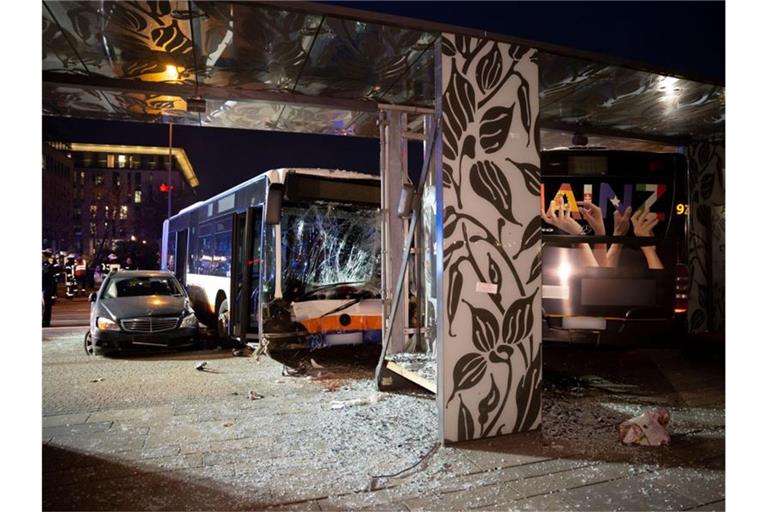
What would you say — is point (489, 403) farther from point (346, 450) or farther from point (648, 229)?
point (648, 229)

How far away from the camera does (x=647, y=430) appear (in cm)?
500

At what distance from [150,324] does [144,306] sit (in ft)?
1.56

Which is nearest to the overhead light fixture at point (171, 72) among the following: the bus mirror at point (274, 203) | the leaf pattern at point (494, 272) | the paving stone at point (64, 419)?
the bus mirror at point (274, 203)

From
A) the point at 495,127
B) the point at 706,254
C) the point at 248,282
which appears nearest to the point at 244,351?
the point at 248,282

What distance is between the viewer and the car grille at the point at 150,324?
30.8 ft

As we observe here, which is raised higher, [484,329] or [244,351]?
[484,329]

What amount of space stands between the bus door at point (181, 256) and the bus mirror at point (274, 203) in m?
7.10

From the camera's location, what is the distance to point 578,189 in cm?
761

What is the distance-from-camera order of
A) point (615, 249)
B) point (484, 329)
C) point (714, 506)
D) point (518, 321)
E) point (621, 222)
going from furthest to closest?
1. point (621, 222)
2. point (615, 249)
3. point (518, 321)
4. point (484, 329)
5. point (714, 506)

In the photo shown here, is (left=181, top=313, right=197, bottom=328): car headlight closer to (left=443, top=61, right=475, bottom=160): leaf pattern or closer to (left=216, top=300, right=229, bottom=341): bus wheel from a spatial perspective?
(left=216, top=300, right=229, bottom=341): bus wheel

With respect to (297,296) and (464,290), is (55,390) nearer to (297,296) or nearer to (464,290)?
(297,296)

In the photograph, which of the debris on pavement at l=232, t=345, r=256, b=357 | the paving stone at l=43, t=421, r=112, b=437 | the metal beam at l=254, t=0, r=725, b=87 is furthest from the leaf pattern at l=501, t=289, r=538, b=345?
the debris on pavement at l=232, t=345, r=256, b=357

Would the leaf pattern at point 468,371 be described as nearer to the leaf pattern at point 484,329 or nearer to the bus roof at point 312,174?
the leaf pattern at point 484,329

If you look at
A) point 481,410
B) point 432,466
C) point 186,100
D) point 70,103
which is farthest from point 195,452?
point 70,103
